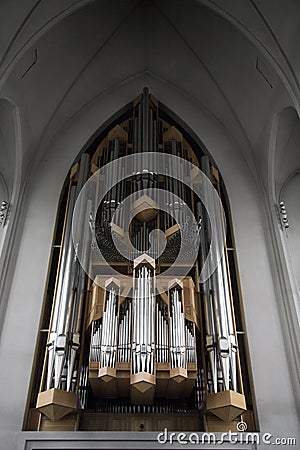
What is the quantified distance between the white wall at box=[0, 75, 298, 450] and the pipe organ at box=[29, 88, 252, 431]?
25cm

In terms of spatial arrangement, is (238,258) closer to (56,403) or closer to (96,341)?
(96,341)

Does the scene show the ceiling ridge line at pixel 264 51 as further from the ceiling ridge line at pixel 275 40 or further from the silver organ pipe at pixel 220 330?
the silver organ pipe at pixel 220 330

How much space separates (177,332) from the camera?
20.5 feet

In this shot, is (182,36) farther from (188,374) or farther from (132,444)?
(132,444)

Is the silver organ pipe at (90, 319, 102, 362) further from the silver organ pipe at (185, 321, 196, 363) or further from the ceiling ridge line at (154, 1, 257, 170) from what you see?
the ceiling ridge line at (154, 1, 257, 170)

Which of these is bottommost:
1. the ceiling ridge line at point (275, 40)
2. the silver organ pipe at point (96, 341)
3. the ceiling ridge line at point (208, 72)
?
the silver organ pipe at point (96, 341)

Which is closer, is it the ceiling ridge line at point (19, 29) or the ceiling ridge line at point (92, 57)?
the ceiling ridge line at point (19, 29)

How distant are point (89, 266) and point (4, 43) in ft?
11.5

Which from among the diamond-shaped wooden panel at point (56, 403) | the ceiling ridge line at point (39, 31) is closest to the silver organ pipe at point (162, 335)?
the diamond-shaped wooden panel at point (56, 403)

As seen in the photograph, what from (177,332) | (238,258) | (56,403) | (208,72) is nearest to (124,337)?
(177,332)

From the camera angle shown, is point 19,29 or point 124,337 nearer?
point 124,337

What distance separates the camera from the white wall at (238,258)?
19.9ft

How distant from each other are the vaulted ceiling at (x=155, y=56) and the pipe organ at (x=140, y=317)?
1.44 m

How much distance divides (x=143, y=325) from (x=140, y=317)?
139mm
